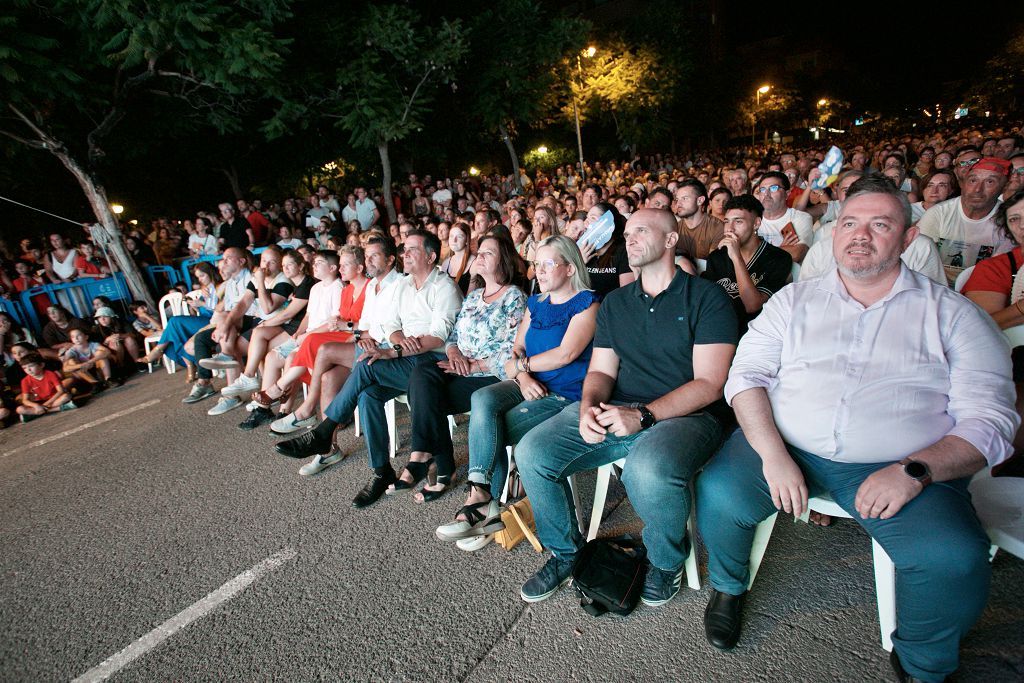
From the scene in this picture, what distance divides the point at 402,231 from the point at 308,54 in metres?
6.81

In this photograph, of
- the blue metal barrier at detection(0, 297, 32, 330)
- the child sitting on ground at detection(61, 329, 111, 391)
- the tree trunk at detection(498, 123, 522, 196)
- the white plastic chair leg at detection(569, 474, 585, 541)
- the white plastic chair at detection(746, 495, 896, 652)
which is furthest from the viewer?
the tree trunk at detection(498, 123, 522, 196)

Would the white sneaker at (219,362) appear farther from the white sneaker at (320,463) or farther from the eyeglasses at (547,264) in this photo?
the eyeglasses at (547,264)

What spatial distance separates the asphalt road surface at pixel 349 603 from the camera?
1.91 m

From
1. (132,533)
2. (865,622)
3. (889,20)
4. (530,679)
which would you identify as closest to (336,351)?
(132,533)

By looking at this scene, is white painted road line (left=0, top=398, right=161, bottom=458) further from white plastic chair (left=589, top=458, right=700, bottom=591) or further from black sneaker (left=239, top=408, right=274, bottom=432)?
white plastic chair (left=589, top=458, right=700, bottom=591)

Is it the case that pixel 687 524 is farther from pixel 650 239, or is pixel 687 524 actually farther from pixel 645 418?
pixel 650 239

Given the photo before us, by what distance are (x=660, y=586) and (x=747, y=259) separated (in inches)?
83.3

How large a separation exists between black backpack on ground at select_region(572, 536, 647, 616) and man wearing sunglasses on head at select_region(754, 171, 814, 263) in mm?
2997

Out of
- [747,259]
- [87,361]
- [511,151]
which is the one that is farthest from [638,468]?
[511,151]

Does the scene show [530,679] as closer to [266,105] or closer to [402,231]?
[402,231]

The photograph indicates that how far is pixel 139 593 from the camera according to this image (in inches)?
105

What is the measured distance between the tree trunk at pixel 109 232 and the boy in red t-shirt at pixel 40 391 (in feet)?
11.1

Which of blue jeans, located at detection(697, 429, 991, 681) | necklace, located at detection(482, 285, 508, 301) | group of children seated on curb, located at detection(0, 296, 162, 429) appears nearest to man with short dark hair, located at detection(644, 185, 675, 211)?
necklace, located at detection(482, 285, 508, 301)

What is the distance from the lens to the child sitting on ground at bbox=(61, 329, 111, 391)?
6441 millimetres
